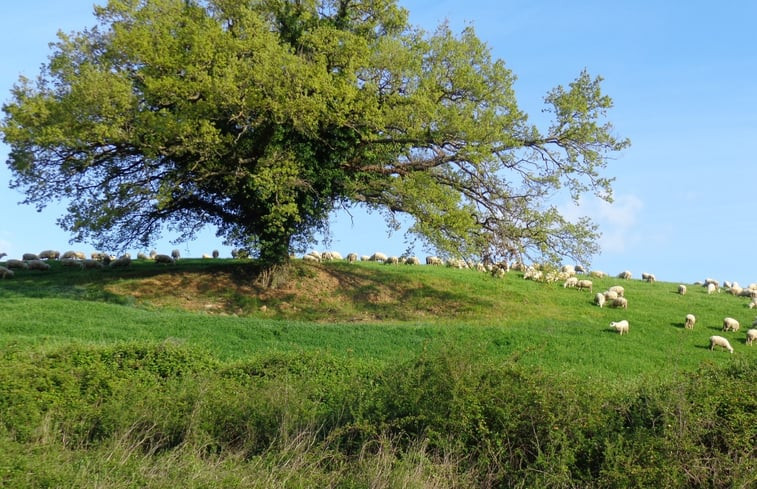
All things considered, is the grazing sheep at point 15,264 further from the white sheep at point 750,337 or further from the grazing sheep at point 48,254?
the white sheep at point 750,337

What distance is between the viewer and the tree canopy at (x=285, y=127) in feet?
83.1

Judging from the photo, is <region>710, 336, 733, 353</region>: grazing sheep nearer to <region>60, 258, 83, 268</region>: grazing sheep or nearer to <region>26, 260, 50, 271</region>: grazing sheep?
<region>60, 258, 83, 268</region>: grazing sheep

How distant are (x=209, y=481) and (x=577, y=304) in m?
23.3

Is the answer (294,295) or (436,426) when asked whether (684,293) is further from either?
(436,426)

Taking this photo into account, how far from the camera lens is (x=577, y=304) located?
98.2 feet

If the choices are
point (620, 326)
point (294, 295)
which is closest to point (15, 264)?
point (294, 295)

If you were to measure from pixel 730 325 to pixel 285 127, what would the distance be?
1791 cm

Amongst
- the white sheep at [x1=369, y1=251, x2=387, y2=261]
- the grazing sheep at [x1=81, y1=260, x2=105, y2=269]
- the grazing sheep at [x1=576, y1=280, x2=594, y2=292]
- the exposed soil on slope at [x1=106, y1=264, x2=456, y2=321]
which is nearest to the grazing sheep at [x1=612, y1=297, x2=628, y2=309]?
the grazing sheep at [x1=576, y1=280, x2=594, y2=292]

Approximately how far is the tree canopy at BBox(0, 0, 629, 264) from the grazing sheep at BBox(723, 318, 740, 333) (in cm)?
544

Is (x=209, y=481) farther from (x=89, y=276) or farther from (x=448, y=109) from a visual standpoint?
(x=89, y=276)

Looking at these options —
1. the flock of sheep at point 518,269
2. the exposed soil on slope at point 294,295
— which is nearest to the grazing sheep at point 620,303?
the flock of sheep at point 518,269

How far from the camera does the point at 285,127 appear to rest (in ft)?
86.9

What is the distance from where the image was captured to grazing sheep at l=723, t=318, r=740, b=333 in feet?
87.7

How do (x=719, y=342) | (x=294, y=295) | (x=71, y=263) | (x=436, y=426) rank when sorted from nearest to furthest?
(x=436, y=426) → (x=719, y=342) → (x=294, y=295) → (x=71, y=263)
